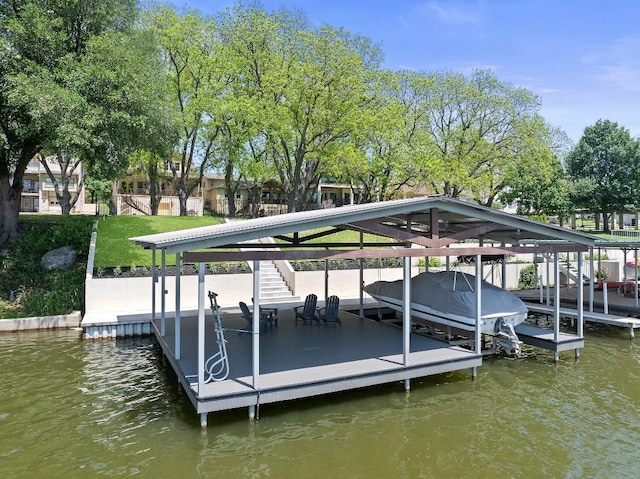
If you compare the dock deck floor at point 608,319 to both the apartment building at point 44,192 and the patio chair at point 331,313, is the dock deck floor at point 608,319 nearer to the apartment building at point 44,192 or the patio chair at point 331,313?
the patio chair at point 331,313

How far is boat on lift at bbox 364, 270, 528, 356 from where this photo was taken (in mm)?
10000

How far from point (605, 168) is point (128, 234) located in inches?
1568

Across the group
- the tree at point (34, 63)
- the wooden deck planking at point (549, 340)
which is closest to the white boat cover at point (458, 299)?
the wooden deck planking at point (549, 340)

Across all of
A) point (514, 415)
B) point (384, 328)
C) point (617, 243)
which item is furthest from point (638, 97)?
point (514, 415)

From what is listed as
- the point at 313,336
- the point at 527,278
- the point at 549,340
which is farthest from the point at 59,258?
the point at 527,278

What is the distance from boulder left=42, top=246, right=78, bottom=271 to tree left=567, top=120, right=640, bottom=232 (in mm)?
39538

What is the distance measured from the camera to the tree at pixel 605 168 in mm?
38375

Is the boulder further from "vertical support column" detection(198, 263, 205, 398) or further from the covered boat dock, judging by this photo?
"vertical support column" detection(198, 263, 205, 398)

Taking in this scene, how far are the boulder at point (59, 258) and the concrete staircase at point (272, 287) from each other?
7431 mm

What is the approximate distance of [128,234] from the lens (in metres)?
20.5

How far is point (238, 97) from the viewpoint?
27.7 m

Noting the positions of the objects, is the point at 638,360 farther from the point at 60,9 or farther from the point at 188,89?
the point at 188,89

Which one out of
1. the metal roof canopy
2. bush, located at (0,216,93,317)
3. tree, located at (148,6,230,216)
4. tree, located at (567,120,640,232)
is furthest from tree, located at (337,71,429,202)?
tree, located at (567,120,640,232)

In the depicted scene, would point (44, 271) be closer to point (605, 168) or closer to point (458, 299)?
point (458, 299)
